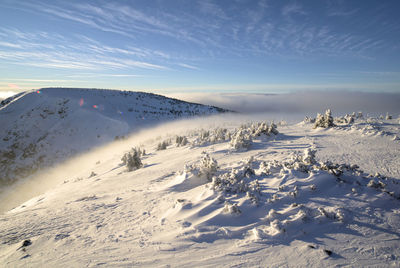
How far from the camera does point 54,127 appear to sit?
21.7 meters

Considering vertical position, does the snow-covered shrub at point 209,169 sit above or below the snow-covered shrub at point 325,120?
below

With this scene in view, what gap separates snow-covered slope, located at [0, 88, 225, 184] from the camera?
675 inches

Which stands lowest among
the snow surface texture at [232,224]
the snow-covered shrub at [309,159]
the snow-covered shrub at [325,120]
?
the snow surface texture at [232,224]

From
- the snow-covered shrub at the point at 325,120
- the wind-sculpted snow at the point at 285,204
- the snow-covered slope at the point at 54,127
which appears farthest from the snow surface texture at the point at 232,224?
the snow-covered slope at the point at 54,127

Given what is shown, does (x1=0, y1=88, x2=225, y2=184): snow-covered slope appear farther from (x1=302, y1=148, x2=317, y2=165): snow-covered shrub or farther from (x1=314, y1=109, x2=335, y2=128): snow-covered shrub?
(x1=302, y1=148, x2=317, y2=165): snow-covered shrub

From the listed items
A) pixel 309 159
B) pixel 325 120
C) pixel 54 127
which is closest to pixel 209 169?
pixel 309 159

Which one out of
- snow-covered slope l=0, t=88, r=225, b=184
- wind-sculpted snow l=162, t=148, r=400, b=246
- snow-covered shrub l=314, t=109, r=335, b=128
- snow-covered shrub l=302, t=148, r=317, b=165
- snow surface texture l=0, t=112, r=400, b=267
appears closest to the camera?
snow surface texture l=0, t=112, r=400, b=267

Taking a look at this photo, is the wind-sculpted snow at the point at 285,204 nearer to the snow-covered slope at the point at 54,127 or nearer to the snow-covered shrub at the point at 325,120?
the snow-covered shrub at the point at 325,120

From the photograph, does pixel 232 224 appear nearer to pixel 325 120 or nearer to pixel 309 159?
pixel 309 159

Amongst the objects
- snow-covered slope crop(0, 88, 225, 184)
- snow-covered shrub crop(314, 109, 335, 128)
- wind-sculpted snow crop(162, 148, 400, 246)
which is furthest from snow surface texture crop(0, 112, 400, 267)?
snow-covered slope crop(0, 88, 225, 184)

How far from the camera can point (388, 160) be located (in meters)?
5.07

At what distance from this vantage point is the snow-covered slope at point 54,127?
56.3ft

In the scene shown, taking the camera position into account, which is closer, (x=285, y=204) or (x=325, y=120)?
(x=285, y=204)

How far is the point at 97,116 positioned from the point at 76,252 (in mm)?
25006
